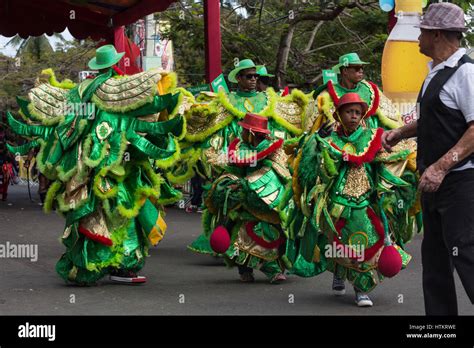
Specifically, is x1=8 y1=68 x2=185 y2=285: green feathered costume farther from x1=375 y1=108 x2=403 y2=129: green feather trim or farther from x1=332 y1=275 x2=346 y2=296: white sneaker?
x1=375 y1=108 x2=403 y2=129: green feather trim

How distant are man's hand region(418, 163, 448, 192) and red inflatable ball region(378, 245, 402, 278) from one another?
1866mm

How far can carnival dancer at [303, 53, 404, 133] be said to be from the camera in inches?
314

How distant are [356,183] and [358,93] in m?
1.35

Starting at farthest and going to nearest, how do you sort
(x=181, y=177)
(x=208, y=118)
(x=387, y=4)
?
1. (x=387, y=4)
2. (x=181, y=177)
3. (x=208, y=118)

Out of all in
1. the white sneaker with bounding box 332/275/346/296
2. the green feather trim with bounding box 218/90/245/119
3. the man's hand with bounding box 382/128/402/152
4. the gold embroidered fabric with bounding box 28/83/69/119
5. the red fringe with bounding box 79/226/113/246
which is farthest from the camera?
the green feather trim with bounding box 218/90/245/119

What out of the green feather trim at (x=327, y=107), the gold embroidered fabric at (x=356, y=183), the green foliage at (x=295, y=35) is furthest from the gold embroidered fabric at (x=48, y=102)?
the green foliage at (x=295, y=35)

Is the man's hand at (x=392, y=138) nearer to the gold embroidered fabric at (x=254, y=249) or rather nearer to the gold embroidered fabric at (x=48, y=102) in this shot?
the gold embroidered fabric at (x=254, y=249)

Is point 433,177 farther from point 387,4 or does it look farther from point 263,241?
point 387,4

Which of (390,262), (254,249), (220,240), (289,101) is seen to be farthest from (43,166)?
(390,262)

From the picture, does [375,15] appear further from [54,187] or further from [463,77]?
[463,77]

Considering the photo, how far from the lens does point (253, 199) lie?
26.5ft

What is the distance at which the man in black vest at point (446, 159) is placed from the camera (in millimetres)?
4707

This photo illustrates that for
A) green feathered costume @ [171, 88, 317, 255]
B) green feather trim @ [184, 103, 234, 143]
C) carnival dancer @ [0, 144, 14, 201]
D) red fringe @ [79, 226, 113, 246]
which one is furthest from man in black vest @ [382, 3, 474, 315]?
carnival dancer @ [0, 144, 14, 201]

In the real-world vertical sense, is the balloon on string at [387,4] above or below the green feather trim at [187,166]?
above
